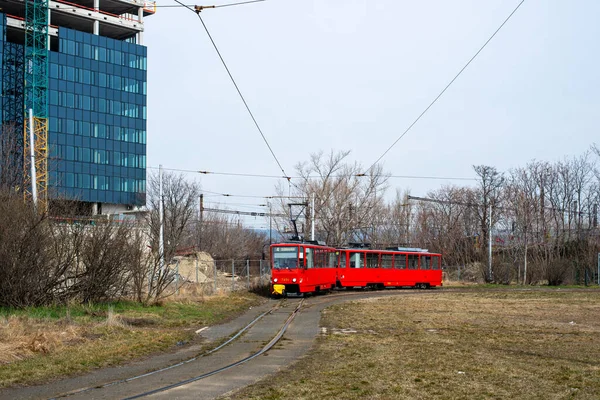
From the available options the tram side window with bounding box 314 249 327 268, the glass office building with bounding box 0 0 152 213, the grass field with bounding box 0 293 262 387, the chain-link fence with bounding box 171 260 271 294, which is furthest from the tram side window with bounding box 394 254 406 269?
the glass office building with bounding box 0 0 152 213

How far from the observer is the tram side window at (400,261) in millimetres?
50000

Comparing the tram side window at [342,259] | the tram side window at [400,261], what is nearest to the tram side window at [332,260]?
the tram side window at [342,259]

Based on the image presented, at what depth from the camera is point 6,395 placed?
9945mm

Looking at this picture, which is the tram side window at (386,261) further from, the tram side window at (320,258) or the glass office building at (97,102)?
the glass office building at (97,102)

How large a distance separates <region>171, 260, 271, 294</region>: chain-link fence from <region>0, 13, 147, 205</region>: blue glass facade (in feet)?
101

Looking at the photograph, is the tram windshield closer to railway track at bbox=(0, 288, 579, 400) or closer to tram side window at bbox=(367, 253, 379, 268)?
tram side window at bbox=(367, 253, 379, 268)

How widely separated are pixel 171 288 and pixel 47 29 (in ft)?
195

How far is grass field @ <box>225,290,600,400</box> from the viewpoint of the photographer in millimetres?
9875

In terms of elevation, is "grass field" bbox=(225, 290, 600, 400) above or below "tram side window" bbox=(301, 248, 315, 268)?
below

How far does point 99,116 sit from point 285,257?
2292 inches

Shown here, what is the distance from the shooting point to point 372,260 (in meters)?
47.8

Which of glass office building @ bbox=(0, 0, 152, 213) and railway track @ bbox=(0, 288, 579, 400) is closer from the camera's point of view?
railway track @ bbox=(0, 288, 579, 400)

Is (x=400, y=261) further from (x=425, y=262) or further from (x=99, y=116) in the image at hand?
(x=99, y=116)

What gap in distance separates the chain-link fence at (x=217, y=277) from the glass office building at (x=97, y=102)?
3069 centimetres
